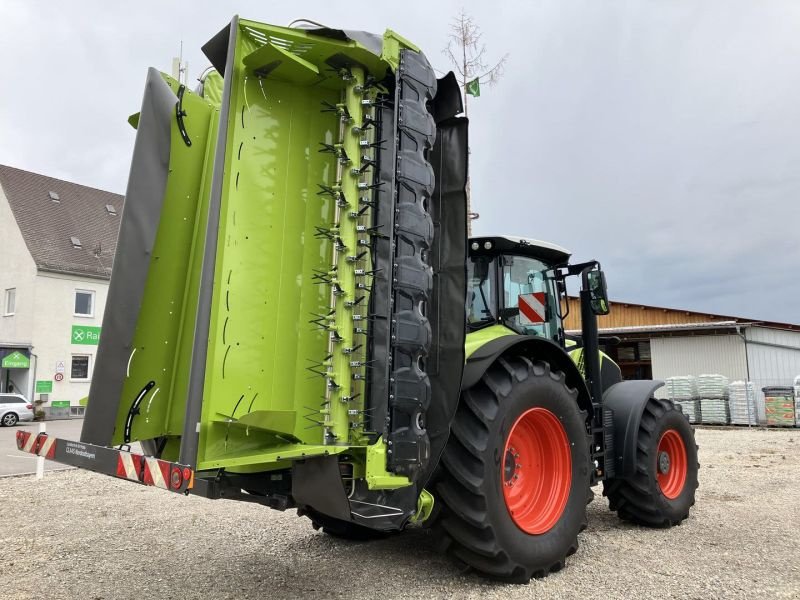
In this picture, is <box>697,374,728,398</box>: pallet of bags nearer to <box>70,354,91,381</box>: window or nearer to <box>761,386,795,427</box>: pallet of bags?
<box>761,386,795,427</box>: pallet of bags

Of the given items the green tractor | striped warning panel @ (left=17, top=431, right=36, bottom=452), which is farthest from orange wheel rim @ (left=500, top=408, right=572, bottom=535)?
striped warning panel @ (left=17, top=431, right=36, bottom=452)

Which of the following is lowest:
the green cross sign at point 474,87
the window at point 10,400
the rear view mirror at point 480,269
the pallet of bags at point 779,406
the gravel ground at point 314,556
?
the gravel ground at point 314,556

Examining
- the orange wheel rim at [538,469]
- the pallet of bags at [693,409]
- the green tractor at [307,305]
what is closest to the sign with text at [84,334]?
the pallet of bags at [693,409]

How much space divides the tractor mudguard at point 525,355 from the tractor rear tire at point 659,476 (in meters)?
0.91

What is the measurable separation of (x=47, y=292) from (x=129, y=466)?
25807mm

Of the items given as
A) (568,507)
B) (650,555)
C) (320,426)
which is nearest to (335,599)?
(320,426)

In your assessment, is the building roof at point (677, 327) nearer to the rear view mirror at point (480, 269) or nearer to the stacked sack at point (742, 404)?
the stacked sack at point (742, 404)

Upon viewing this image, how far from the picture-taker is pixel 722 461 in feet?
33.4

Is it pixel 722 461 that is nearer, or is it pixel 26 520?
pixel 26 520

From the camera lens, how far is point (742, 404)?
58.2 feet

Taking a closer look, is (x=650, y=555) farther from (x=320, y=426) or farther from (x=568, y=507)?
Result: (x=320, y=426)

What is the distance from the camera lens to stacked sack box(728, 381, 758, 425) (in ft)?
57.7

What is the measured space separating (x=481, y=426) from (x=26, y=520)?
4852mm

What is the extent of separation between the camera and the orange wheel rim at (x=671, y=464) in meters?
5.60
